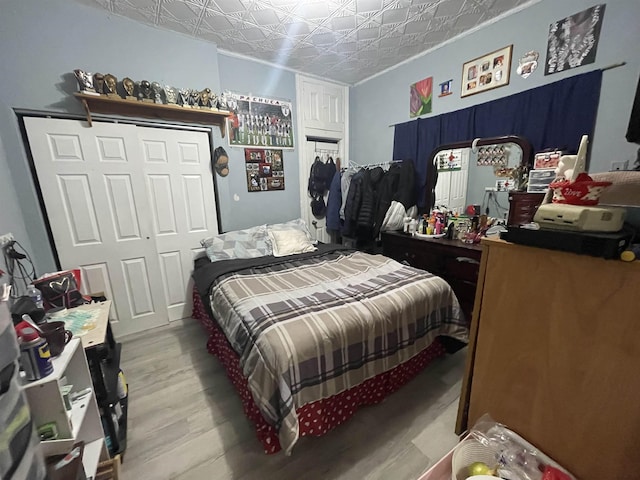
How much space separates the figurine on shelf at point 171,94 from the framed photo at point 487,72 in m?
2.72

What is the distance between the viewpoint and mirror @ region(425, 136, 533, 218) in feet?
7.43

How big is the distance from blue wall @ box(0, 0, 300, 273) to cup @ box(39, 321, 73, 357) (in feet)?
3.70

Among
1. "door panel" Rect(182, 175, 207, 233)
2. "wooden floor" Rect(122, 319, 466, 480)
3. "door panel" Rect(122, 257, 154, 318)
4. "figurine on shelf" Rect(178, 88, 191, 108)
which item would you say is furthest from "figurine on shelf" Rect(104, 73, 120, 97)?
Result: "wooden floor" Rect(122, 319, 466, 480)

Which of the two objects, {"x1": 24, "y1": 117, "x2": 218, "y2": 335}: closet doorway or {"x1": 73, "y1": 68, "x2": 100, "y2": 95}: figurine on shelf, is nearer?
{"x1": 73, "y1": 68, "x2": 100, "y2": 95}: figurine on shelf

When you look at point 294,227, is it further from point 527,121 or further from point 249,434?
point 527,121

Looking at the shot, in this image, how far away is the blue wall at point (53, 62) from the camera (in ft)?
6.02

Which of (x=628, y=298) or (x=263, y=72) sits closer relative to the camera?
(x=628, y=298)

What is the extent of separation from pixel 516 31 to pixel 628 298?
8.24ft

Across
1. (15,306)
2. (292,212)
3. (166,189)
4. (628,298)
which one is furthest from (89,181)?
(628,298)

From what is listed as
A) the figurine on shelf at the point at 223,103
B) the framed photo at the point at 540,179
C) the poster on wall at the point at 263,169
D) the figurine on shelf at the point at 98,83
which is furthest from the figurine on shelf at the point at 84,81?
the framed photo at the point at 540,179

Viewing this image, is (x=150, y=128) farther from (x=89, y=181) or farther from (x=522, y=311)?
(x=522, y=311)

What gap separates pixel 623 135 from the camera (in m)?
1.68

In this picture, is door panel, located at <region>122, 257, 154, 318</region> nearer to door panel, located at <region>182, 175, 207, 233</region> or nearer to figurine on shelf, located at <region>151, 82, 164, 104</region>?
door panel, located at <region>182, 175, 207, 233</region>

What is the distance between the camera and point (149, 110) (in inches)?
A: 91.4
